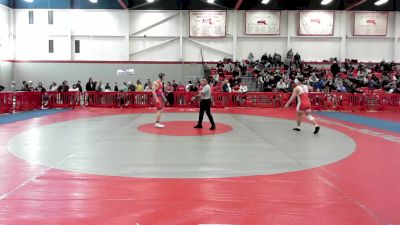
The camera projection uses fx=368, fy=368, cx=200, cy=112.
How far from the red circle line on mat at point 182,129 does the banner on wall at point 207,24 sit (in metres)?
18.8

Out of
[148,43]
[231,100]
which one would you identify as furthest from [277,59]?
[148,43]

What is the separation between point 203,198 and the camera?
5.52m

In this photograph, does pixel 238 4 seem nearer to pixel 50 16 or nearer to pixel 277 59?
pixel 277 59

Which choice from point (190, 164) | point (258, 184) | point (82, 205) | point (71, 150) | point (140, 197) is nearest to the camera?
point (82, 205)

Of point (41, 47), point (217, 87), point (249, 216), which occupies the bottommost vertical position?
point (249, 216)

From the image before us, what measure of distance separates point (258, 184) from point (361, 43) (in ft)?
98.3

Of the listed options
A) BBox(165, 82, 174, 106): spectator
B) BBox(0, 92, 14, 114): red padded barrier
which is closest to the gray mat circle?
BBox(0, 92, 14, 114): red padded barrier

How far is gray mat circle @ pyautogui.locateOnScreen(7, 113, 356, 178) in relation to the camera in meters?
7.31

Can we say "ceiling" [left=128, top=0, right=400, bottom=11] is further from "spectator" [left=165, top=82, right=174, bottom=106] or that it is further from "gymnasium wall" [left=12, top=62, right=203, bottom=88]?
"spectator" [left=165, top=82, right=174, bottom=106]

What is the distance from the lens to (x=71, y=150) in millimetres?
8984

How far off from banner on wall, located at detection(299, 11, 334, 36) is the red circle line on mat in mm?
20856

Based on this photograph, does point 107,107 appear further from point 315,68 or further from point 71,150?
point 315,68

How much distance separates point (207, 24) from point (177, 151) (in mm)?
24480

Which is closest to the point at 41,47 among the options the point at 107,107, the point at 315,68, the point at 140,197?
the point at 107,107
